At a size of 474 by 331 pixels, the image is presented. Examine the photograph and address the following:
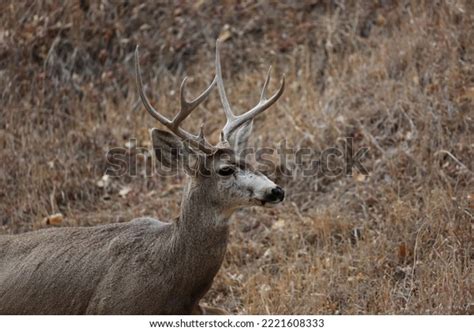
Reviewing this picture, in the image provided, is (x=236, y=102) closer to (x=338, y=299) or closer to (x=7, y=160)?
(x=7, y=160)

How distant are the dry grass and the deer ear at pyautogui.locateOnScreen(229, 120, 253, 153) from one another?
1.44 meters

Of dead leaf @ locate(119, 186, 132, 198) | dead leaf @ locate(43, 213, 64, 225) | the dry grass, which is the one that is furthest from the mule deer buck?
dead leaf @ locate(119, 186, 132, 198)

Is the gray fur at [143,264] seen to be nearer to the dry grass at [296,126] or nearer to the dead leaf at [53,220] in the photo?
the dry grass at [296,126]

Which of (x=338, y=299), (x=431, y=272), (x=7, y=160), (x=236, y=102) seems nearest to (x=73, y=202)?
(x=7, y=160)

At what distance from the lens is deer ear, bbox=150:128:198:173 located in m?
6.30

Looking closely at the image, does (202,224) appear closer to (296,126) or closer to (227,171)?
(227,171)

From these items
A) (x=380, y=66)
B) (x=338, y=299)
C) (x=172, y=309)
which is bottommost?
(x=338, y=299)

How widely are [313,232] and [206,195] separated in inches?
89.4

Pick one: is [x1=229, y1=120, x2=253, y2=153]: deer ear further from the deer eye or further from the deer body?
the deer body

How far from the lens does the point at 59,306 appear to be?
6262 mm

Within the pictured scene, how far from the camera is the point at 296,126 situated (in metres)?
9.73

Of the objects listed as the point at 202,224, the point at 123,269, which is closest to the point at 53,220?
the point at 123,269

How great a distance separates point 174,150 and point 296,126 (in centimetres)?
360

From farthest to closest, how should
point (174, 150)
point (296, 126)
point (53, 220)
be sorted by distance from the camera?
point (296, 126) → point (53, 220) → point (174, 150)
